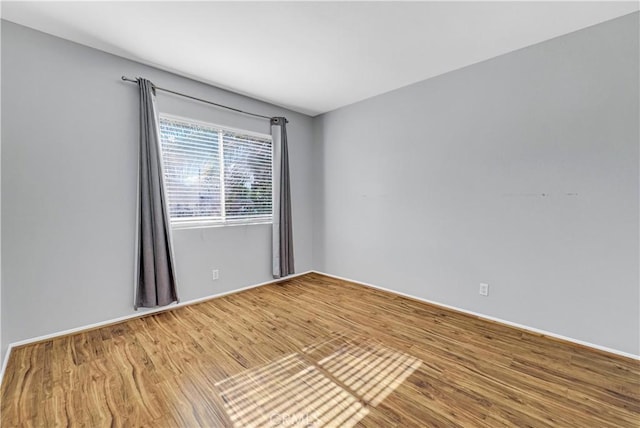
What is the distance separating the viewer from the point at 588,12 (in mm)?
1955

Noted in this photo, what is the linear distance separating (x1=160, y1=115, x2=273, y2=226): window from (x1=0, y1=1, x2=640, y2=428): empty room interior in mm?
30

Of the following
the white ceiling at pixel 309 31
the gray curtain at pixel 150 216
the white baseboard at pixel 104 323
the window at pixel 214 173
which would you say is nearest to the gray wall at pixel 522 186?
the white ceiling at pixel 309 31

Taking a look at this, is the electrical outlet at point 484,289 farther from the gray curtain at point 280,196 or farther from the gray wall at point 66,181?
the gray wall at point 66,181

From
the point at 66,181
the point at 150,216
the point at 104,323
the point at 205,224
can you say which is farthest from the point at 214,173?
the point at 104,323

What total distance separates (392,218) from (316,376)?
2172 millimetres

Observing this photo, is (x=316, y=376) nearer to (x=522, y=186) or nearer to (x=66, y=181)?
→ (x=522, y=186)

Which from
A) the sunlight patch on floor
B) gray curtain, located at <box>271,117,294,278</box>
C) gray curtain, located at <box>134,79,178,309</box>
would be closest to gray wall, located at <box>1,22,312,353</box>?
gray curtain, located at <box>134,79,178,309</box>

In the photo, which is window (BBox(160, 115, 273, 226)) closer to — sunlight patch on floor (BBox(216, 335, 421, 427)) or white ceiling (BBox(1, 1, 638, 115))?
white ceiling (BBox(1, 1, 638, 115))

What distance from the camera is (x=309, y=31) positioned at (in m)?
2.17

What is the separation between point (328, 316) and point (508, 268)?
183cm

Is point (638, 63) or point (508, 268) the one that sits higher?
point (638, 63)

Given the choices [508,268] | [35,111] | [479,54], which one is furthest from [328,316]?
[35,111]

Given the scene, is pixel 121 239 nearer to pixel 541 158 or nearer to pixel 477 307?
pixel 477 307

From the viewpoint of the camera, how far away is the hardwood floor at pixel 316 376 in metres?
1.46
